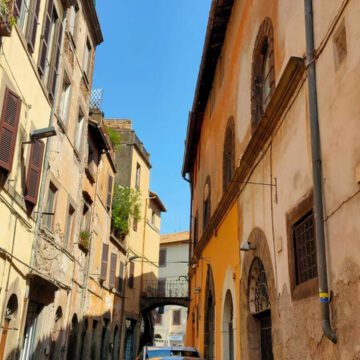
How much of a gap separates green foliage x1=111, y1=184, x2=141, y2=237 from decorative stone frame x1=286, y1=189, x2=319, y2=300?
2081cm

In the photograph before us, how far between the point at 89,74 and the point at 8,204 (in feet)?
30.6

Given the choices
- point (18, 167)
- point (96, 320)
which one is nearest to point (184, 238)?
point (96, 320)

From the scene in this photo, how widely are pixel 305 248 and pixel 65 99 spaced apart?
33.2 ft

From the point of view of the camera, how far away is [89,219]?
61.1ft

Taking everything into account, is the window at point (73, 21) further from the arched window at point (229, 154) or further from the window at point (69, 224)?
the arched window at point (229, 154)

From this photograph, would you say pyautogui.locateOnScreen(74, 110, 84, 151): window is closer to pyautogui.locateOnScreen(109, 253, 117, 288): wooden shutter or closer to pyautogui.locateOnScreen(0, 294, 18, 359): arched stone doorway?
pyautogui.locateOnScreen(0, 294, 18, 359): arched stone doorway

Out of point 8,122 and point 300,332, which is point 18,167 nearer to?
point 8,122

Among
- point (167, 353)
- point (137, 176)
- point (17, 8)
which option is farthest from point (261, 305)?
point (137, 176)

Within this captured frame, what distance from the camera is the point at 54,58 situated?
12.7m

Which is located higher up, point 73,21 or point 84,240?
point 73,21

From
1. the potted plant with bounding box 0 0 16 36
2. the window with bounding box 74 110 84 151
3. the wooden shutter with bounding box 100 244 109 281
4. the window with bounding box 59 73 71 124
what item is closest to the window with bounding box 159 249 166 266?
the wooden shutter with bounding box 100 244 109 281

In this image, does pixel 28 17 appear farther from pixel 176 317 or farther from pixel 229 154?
pixel 176 317

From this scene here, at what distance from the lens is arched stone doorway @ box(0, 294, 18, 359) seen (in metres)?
9.90

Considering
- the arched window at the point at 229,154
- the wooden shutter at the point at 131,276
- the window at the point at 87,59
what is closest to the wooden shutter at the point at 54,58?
the window at the point at 87,59
